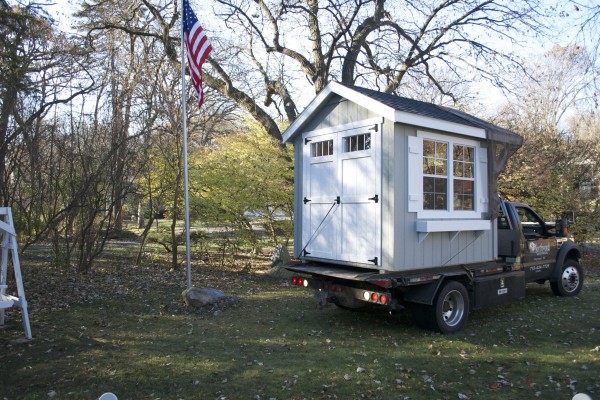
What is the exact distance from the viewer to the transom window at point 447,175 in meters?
6.85

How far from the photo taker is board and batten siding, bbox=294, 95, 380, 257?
7047 millimetres

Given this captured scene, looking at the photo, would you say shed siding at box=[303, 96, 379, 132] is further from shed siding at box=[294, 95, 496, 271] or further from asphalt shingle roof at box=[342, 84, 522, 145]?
asphalt shingle roof at box=[342, 84, 522, 145]

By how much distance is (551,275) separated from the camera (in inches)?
353

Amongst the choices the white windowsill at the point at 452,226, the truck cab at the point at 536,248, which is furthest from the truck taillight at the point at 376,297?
the truck cab at the point at 536,248

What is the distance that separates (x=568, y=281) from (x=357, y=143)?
18.9 ft

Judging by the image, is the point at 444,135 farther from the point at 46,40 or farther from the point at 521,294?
the point at 46,40

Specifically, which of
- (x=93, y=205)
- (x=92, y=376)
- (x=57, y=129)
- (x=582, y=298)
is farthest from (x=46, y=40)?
Result: (x=582, y=298)

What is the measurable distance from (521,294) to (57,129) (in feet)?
31.8

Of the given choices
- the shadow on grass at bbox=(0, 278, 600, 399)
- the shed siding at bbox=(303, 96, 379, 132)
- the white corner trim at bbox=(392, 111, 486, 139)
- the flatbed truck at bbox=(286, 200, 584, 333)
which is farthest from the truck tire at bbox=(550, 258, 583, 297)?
the shed siding at bbox=(303, 96, 379, 132)

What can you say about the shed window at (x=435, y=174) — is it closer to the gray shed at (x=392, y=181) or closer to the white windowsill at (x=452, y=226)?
the gray shed at (x=392, y=181)

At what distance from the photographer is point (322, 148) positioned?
25.2ft

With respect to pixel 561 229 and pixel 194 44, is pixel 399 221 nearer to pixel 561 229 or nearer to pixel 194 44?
pixel 561 229

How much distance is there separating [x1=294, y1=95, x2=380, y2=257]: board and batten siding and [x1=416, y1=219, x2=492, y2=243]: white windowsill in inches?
69.0

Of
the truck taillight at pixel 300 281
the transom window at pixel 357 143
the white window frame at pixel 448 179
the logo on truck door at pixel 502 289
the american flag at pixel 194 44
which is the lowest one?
the logo on truck door at pixel 502 289
